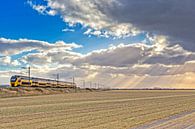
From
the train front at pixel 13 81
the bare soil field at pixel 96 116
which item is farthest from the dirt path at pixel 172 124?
the train front at pixel 13 81

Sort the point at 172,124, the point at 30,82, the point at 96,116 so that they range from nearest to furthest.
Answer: the point at 172,124, the point at 96,116, the point at 30,82

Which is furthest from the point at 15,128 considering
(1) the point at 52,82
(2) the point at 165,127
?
(1) the point at 52,82

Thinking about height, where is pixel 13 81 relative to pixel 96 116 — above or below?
above

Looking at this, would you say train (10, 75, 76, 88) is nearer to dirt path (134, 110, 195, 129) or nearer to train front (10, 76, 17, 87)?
train front (10, 76, 17, 87)

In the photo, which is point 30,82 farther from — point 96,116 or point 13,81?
point 96,116

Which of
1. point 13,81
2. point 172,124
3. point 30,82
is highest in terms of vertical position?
point 13,81

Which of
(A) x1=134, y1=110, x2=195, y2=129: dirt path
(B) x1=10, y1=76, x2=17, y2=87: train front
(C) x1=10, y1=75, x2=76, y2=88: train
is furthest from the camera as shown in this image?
(C) x1=10, y1=75, x2=76, y2=88: train

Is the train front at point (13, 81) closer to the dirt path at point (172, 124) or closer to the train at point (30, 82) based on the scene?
the train at point (30, 82)

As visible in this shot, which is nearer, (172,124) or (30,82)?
(172,124)

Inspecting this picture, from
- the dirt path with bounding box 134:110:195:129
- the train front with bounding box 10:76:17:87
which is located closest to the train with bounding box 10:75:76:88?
the train front with bounding box 10:76:17:87

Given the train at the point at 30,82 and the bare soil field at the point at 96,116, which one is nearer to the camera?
the bare soil field at the point at 96,116

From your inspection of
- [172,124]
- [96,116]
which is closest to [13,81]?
[96,116]

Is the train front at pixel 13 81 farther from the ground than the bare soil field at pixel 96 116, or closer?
farther from the ground

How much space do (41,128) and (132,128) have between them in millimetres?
4796
